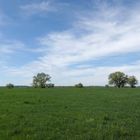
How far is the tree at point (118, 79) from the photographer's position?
18338 cm

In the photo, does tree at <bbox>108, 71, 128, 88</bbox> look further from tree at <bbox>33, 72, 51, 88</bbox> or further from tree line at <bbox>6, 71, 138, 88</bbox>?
tree at <bbox>33, 72, 51, 88</bbox>

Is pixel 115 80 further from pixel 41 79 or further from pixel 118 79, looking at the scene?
pixel 41 79

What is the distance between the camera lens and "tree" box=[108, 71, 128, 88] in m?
183

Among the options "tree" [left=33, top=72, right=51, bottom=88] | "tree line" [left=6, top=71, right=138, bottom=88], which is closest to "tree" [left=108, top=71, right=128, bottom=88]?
"tree line" [left=6, top=71, right=138, bottom=88]

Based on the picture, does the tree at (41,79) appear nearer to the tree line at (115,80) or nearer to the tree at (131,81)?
the tree line at (115,80)

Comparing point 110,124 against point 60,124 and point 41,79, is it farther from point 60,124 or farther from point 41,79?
point 41,79

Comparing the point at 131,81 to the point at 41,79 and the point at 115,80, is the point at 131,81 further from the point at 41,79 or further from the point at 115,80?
the point at 41,79

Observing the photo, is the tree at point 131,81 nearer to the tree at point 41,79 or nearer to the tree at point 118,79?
the tree at point 118,79

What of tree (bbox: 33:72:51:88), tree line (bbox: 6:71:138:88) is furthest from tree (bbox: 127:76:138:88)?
tree (bbox: 33:72:51:88)

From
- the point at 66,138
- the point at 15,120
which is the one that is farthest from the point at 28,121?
the point at 66,138

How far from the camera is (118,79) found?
184500 mm

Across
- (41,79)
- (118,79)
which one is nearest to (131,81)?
(118,79)

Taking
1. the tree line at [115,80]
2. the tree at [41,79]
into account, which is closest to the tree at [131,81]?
the tree line at [115,80]

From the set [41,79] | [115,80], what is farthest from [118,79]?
[41,79]
